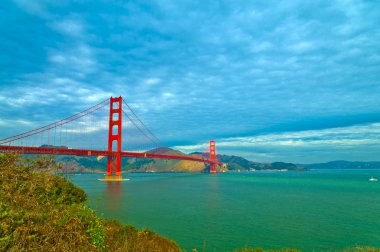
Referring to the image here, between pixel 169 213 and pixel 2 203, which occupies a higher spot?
pixel 2 203

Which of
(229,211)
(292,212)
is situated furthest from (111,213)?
(292,212)

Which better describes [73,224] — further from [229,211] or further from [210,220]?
[229,211]

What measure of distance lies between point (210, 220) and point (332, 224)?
10143 mm

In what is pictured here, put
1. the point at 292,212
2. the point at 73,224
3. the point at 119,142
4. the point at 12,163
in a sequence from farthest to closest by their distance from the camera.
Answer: the point at 119,142
the point at 292,212
the point at 12,163
the point at 73,224

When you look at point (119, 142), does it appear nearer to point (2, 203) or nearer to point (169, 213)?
point (169, 213)

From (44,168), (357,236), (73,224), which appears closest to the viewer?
(73,224)

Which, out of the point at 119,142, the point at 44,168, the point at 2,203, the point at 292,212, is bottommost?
the point at 292,212

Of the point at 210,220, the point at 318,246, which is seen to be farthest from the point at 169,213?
the point at 318,246

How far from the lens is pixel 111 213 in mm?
26344

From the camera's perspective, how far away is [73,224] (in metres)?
6.17

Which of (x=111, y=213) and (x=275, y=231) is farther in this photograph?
(x=111, y=213)

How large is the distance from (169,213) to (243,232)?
31.4 feet

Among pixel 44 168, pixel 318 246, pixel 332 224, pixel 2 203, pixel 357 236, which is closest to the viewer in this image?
pixel 2 203

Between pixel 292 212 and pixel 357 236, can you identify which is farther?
pixel 292 212
